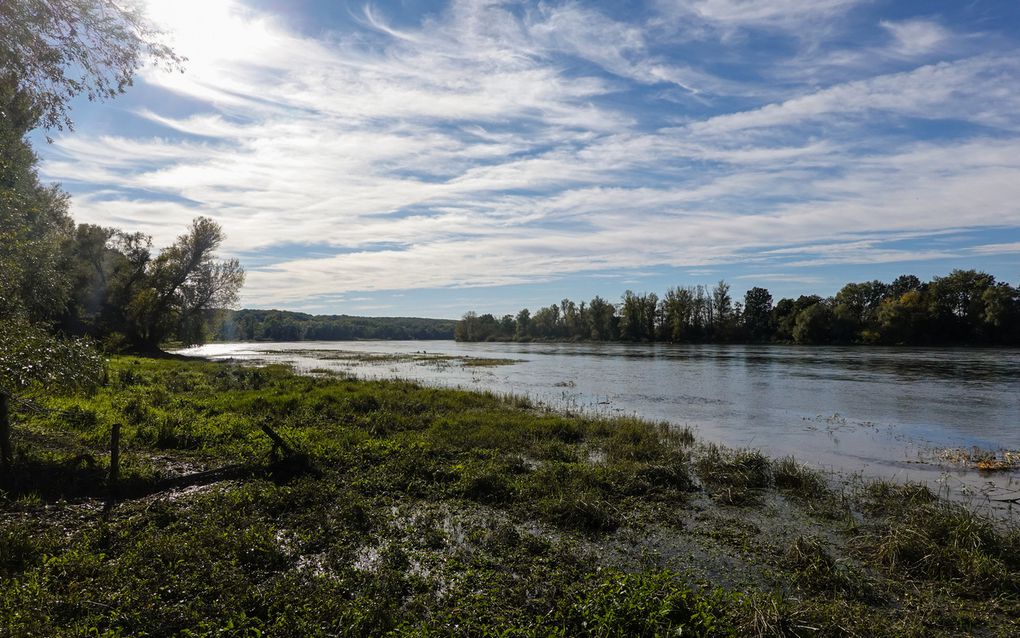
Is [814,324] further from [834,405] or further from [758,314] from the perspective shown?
[834,405]

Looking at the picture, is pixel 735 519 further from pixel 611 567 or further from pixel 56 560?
pixel 56 560

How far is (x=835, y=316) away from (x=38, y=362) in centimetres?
12074

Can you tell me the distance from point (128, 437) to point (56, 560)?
9.34m

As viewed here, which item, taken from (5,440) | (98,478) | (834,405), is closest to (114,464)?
(98,478)

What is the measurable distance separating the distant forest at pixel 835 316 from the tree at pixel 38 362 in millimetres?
114704

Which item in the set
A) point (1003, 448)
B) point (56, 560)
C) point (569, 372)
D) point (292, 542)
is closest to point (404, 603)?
point (292, 542)

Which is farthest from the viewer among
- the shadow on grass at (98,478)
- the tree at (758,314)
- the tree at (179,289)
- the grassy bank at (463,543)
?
the tree at (758,314)

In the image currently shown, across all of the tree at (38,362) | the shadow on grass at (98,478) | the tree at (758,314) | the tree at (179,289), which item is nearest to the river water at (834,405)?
the shadow on grass at (98,478)

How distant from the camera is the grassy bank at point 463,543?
275 inches

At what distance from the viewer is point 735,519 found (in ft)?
37.4

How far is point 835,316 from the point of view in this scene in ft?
348

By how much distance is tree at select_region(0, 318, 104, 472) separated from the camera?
9.60 metres

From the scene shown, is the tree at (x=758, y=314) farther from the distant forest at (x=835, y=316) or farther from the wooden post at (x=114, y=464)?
the wooden post at (x=114, y=464)

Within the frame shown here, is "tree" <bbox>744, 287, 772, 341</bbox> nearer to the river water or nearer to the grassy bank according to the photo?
the river water
